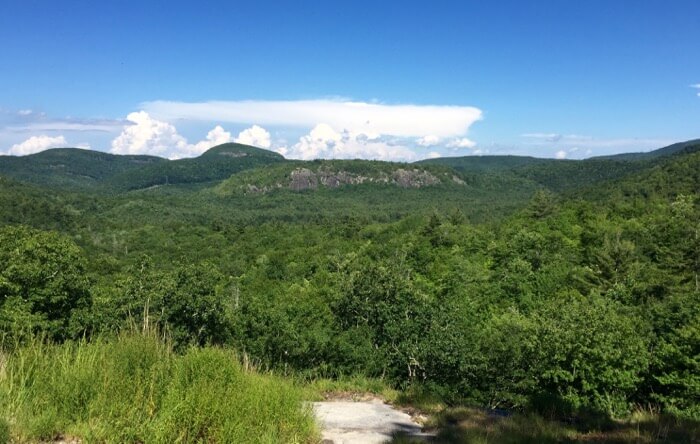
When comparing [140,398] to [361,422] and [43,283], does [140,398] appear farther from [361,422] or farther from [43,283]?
[43,283]

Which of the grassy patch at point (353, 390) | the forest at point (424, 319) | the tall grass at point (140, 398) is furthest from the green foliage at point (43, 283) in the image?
the tall grass at point (140, 398)

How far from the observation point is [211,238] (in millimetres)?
110875

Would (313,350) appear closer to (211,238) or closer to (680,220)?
(680,220)

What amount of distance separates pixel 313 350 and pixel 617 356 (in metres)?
15.8

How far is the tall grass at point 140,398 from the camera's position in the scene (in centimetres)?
419

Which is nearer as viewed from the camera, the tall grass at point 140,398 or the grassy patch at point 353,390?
the tall grass at point 140,398

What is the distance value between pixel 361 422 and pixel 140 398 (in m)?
3.33

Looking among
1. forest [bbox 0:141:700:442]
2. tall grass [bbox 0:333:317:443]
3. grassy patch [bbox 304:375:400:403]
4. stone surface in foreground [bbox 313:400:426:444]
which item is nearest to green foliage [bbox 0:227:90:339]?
forest [bbox 0:141:700:442]

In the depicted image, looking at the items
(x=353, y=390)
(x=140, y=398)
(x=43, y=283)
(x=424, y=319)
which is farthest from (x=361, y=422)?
(x=424, y=319)

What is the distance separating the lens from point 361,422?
6812mm

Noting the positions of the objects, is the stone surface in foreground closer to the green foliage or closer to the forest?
the forest

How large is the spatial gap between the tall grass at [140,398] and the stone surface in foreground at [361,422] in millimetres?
970

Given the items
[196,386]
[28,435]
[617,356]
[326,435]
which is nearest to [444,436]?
[326,435]

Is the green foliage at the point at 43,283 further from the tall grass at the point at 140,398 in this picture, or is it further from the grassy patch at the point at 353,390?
the tall grass at the point at 140,398
